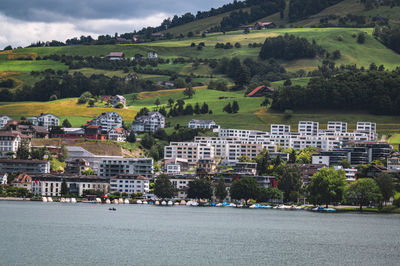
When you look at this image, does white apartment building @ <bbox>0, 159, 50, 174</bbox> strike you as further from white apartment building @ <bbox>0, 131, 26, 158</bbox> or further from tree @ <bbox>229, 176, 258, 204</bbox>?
tree @ <bbox>229, 176, 258, 204</bbox>

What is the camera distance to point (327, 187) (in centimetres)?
13788

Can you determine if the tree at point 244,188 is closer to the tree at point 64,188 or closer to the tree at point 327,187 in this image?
the tree at point 327,187

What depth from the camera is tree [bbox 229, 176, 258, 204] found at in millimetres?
151625

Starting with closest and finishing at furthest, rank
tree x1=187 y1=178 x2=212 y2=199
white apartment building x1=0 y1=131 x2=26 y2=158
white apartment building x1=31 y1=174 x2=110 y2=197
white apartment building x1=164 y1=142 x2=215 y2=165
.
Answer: tree x1=187 y1=178 x2=212 y2=199
white apartment building x1=31 y1=174 x2=110 y2=197
white apartment building x1=0 y1=131 x2=26 y2=158
white apartment building x1=164 y1=142 x2=215 y2=165

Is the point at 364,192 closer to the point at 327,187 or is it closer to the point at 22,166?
the point at 327,187

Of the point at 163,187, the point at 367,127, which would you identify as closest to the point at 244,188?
the point at 163,187

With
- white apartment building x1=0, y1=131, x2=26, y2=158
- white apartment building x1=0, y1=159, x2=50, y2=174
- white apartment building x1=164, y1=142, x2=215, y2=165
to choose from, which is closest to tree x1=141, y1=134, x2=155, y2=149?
white apartment building x1=164, y1=142, x2=215, y2=165

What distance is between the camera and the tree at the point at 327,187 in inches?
5428

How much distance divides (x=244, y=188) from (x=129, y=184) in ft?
88.3

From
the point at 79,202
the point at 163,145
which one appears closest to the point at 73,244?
the point at 79,202

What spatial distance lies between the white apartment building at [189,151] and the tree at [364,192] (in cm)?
5906

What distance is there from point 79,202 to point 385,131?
8410 cm

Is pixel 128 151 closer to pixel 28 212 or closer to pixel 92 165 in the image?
pixel 92 165

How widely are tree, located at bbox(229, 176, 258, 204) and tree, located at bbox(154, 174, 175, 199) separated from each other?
12628 mm
